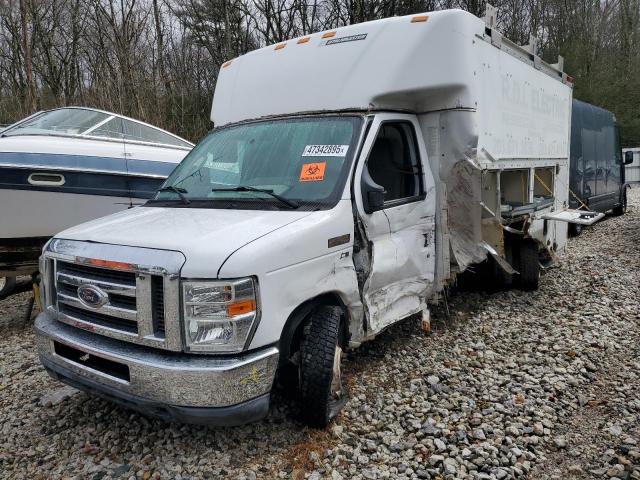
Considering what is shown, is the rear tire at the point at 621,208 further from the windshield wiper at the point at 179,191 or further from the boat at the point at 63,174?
the windshield wiper at the point at 179,191

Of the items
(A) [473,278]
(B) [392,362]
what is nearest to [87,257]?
(B) [392,362]

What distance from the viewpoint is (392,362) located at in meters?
4.52

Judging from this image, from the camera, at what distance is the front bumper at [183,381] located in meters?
2.74

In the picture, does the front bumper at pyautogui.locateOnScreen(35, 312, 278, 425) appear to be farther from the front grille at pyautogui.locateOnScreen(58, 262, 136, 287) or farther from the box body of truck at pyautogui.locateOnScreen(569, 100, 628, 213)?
the box body of truck at pyautogui.locateOnScreen(569, 100, 628, 213)

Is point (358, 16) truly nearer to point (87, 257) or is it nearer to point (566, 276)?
point (566, 276)

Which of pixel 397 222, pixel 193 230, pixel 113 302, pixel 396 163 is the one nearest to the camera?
pixel 113 302

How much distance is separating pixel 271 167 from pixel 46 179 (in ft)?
10.5

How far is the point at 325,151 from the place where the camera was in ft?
12.7

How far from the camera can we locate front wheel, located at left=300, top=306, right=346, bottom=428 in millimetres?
3230

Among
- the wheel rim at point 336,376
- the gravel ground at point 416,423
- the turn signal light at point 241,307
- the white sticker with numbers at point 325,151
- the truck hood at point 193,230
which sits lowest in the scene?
the gravel ground at point 416,423

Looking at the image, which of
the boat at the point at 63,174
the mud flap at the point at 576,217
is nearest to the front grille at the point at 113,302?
the boat at the point at 63,174

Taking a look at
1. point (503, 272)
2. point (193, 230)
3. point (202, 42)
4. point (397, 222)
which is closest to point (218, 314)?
point (193, 230)

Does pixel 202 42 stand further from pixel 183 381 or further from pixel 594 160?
pixel 183 381

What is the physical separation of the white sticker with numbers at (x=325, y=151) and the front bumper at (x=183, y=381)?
163 cm
